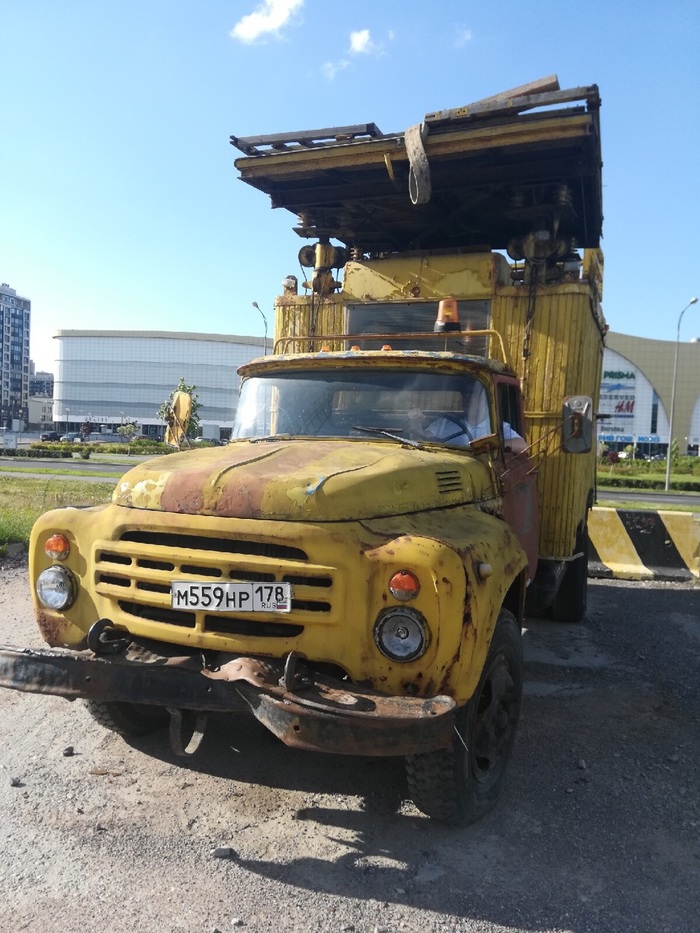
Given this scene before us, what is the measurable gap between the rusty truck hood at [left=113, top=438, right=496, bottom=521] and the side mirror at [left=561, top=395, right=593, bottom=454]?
101 centimetres

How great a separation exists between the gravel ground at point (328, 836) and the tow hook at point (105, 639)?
81 cm

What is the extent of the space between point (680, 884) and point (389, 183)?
5983mm

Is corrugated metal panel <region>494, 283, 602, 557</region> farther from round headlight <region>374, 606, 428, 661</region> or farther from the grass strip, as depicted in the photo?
the grass strip

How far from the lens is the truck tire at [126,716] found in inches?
154

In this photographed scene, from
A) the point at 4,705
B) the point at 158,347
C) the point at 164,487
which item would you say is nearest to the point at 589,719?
the point at 164,487

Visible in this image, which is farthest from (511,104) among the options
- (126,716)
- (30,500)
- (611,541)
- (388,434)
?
(30,500)

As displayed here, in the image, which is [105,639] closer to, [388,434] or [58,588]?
[58,588]

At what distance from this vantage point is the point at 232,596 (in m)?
3.05

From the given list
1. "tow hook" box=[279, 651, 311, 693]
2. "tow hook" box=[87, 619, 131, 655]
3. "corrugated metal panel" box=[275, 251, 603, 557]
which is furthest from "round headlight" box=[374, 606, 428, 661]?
"corrugated metal panel" box=[275, 251, 603, 557]

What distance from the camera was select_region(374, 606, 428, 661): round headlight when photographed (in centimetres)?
290

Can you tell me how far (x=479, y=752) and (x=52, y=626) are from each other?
7.28 ft

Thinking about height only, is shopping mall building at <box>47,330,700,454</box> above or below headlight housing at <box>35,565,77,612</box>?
above

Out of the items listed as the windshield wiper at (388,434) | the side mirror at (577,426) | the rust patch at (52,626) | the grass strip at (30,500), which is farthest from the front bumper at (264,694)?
the grass strip at (30,500)

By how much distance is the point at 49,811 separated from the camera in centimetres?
338
